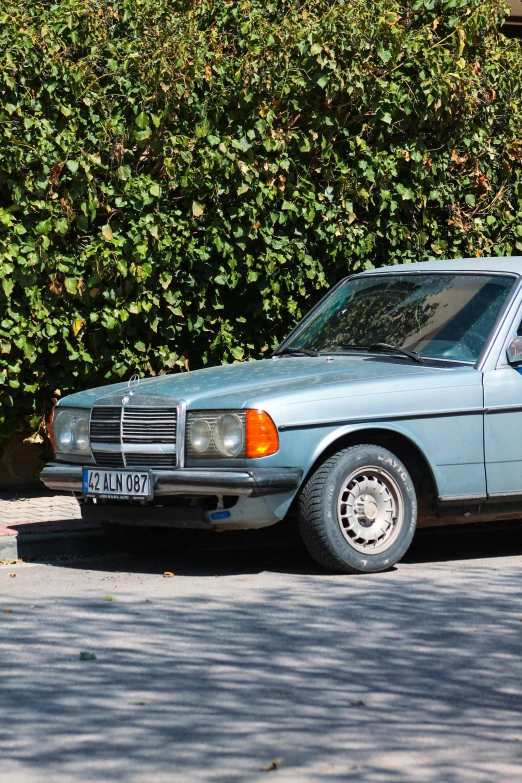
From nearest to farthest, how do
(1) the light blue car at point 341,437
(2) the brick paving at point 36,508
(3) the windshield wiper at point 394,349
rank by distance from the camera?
(1) the light blue car at point 341,437
(3) the windshield wiper at point 394,349
(2) the brick paving at point 36,508

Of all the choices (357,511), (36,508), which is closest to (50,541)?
(36,508)

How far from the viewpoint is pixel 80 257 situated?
10.1 metres

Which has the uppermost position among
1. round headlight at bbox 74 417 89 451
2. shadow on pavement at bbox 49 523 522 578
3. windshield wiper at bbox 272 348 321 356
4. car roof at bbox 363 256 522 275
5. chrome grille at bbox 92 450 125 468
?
car roof at bbox 363 256 522 275

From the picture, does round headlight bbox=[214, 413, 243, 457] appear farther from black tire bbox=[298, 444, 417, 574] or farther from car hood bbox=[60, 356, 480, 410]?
black tire bbox=[298, 444, 417, 574]

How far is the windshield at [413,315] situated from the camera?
7.99 meters

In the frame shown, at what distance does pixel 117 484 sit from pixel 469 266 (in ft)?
8.72

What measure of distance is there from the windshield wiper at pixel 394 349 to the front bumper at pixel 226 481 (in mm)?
1158

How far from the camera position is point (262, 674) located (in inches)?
210

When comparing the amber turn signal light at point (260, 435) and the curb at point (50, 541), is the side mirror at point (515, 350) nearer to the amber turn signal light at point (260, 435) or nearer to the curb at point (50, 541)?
the amber turn signal light at point (260, 435)

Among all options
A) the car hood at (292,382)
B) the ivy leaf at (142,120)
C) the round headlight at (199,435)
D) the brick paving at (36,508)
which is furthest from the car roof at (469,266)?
the brick paving at (36,508)

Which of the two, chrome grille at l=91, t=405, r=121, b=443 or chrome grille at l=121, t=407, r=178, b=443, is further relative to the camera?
chrome grille at l=91, t=405, r=121, b=443

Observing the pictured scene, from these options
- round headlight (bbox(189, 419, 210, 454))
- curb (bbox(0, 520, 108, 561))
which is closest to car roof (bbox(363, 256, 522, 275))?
round headlight (bbox(189, 419, 210, 454))

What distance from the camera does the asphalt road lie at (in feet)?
14.0

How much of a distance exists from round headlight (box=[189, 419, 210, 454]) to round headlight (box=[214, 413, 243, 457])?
0.06 m
